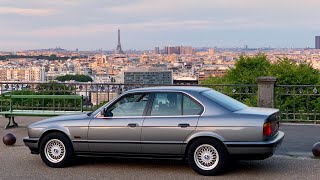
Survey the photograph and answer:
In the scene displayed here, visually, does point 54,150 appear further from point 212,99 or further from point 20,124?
point 20,124

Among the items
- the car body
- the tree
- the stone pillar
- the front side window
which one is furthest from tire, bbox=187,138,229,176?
the tree

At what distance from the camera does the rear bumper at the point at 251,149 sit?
842 cm

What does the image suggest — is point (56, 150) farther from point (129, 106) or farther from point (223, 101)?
point (223, 101)

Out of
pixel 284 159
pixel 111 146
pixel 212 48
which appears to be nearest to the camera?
pixel 111 146

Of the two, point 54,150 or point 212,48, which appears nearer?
A: point 54,150

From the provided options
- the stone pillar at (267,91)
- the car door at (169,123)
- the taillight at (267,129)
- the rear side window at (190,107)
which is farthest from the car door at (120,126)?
the stone pillar at (267,91)

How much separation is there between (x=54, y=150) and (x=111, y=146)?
111 centimetres

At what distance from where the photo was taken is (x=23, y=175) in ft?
29.6

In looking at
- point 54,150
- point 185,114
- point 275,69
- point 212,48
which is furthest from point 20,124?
point 212,48

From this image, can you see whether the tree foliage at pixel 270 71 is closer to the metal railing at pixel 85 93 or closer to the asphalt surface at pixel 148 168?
the metal railing at pixel 85 93

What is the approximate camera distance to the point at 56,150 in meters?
9.61

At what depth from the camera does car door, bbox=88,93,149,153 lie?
9070mm

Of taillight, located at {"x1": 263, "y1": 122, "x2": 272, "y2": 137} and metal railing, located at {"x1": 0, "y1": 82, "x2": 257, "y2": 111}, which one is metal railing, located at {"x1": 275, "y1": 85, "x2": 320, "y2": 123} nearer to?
metal railing, located at {"x1": 0, "y1": 82, "x2": 257, "y2": 111}

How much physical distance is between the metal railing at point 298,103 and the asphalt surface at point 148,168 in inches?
189
